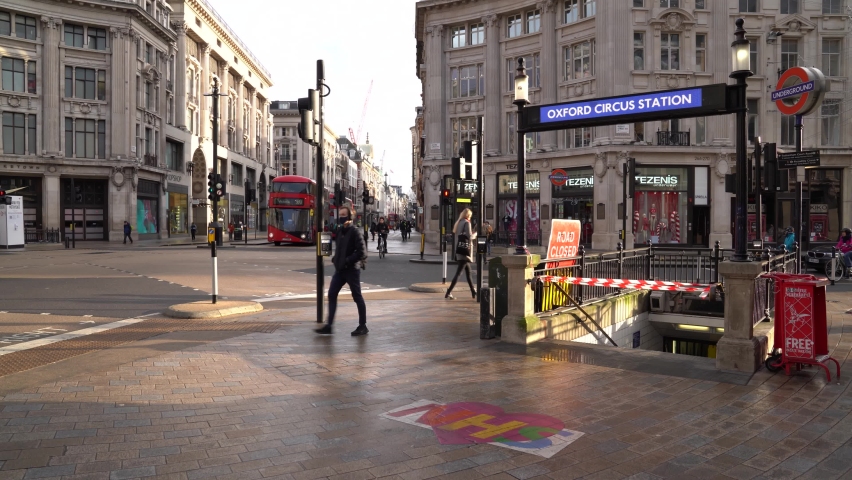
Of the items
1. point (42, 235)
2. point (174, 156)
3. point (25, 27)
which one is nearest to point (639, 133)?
point (42, 235)

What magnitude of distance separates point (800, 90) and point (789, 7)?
31294 millimetres

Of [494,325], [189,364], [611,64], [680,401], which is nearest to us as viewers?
[680,401]

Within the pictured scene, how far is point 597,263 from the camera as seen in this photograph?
33.9 feet

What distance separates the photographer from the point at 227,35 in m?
66.7

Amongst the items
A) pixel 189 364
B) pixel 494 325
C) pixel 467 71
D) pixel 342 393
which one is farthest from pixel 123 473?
pixel 467 71

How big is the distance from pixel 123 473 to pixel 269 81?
8799 centimetres

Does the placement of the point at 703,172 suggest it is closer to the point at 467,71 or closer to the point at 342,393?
the point at 467,71

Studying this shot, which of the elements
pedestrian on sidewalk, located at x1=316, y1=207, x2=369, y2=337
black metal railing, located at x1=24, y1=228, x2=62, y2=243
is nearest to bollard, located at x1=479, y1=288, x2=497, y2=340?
pedestrian on sidewalk, located at x1=316, y1=207, x2=369, y2=337

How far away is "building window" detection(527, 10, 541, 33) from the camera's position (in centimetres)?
3800

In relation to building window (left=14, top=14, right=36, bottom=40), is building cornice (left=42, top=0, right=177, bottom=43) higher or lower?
higher

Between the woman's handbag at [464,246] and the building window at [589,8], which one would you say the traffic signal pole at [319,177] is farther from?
the building window at [589,8]

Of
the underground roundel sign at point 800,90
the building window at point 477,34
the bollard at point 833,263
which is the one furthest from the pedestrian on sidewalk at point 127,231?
the underground roundel sign at point 800,90

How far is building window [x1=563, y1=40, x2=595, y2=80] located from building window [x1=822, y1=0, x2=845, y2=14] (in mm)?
13410

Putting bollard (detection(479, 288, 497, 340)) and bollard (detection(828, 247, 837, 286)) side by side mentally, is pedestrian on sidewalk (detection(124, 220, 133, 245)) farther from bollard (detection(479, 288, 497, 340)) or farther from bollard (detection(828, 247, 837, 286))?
Result: bollard (detection(828, 247, 837, 286))
